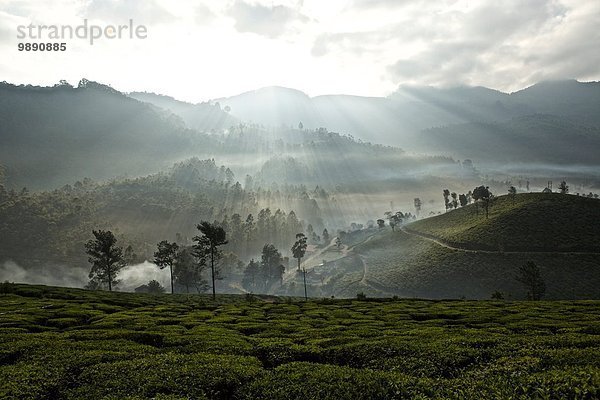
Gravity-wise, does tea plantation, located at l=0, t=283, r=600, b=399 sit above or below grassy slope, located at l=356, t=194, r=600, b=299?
above

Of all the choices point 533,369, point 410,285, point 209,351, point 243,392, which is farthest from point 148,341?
point 410,285

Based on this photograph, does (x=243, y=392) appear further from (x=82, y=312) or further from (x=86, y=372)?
(x=82, y=312)

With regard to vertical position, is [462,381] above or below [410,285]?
above

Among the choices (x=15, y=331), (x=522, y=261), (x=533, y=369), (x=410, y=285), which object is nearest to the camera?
(x=533, y=369)

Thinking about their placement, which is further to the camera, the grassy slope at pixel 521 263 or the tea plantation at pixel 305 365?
the grassy slope at pixel 521 263

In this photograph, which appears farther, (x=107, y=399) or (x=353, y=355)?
(x=353, y=355)

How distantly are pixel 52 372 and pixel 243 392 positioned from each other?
38.8ft

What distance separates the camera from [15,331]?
34812mm

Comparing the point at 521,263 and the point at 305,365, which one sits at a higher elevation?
the point at 305,365

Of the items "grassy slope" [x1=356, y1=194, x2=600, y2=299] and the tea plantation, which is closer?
the tea plantation

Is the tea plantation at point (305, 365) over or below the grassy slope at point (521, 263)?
over

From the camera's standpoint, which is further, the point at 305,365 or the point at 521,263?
the point at 521,263

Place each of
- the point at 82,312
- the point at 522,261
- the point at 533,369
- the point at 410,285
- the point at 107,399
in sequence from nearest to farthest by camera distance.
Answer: the point at 107,399, the point at 533,369, the point at 82,312, the point at 522,261, the point at 410,285

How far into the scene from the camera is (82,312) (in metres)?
49.1
